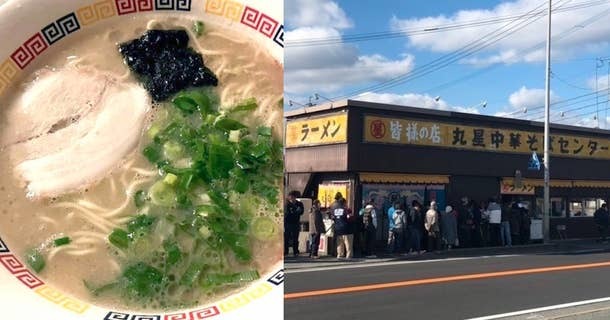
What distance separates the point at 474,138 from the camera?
1953 cm

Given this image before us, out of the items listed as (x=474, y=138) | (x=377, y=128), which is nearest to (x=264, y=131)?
(x=377, y=128)

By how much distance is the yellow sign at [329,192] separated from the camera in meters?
17.2

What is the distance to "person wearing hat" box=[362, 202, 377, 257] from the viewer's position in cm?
1512

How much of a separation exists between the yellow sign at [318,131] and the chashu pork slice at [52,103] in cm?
1544

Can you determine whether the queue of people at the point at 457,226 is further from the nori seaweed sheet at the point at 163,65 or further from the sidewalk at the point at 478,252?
the nori seaweed sheet at the point at 163,65

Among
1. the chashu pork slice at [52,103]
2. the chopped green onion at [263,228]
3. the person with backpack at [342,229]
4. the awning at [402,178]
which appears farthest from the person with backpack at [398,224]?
the chashu pork slice at [52,103]

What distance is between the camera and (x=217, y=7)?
5.03 feet

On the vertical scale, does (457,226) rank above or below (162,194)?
below

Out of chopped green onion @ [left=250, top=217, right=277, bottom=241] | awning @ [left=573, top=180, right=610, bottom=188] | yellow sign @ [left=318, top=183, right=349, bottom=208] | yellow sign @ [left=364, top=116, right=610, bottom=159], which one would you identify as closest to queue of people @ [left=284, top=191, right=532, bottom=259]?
yellow sign @ [left=318, top=183, right=349, bottom=208]

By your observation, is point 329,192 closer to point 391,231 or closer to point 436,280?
point 391,231

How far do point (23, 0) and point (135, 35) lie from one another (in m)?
0.26

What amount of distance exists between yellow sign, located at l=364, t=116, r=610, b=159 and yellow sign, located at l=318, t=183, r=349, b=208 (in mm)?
1560

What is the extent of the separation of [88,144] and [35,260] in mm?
292

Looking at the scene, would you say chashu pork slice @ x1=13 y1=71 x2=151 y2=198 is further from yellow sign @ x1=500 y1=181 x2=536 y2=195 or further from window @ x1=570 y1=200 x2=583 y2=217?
window @ x1=570 y1=200 x2=583 y2=217
